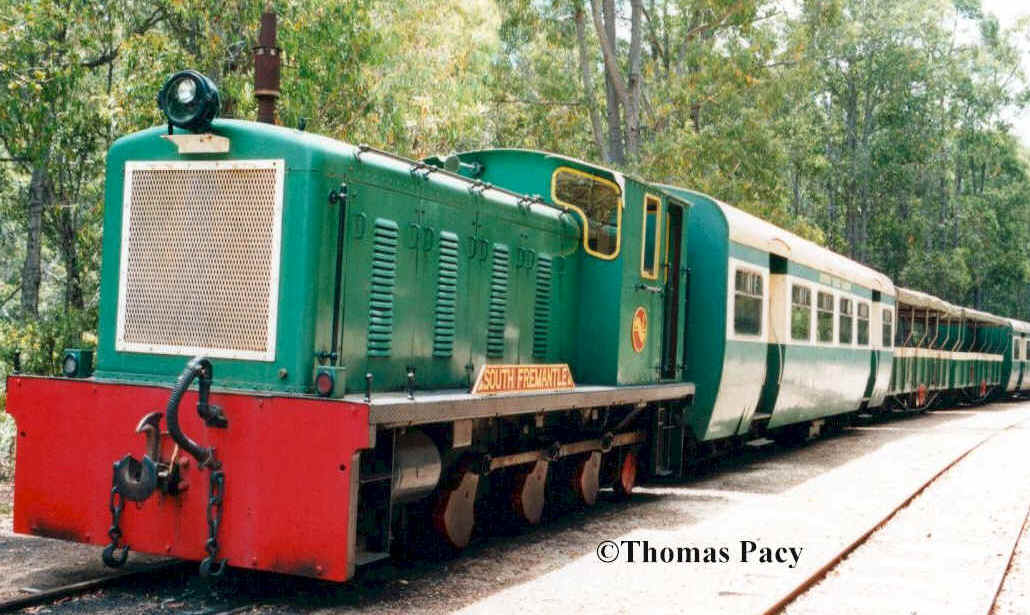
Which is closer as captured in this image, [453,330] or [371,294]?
[371,294]

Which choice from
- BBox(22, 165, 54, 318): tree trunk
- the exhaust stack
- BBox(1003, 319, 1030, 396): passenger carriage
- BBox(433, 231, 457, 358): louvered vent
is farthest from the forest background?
BBox(1003, 319, 1030, 396): passenger carriage

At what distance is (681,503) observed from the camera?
995 centimetres

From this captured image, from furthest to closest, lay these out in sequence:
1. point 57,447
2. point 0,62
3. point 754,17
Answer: point 754,17 → point 0,62 → point 57,447

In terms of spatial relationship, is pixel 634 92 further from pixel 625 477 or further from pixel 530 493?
Answer: pixel 530 493

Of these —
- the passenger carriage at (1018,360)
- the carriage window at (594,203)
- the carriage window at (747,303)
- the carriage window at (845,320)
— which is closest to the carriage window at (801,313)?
the carriage window at (747,303)

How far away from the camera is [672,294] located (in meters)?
10.3

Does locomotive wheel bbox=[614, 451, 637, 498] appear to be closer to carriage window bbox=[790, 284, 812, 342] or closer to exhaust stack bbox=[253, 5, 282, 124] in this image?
carriage window bbox=[790, 284, 812, 342]

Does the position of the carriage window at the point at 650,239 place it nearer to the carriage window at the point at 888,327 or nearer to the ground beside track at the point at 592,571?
the ground beside track at the point at 592,571

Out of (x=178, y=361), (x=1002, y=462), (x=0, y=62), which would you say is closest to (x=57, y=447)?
(x=178, y=361)

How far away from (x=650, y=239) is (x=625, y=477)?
7.50 ft

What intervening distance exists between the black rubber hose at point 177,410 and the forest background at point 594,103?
246 inches

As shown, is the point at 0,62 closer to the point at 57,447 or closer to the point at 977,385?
the point at 57,447

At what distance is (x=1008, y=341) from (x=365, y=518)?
30.9 m

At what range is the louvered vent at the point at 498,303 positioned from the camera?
7.87 meters
